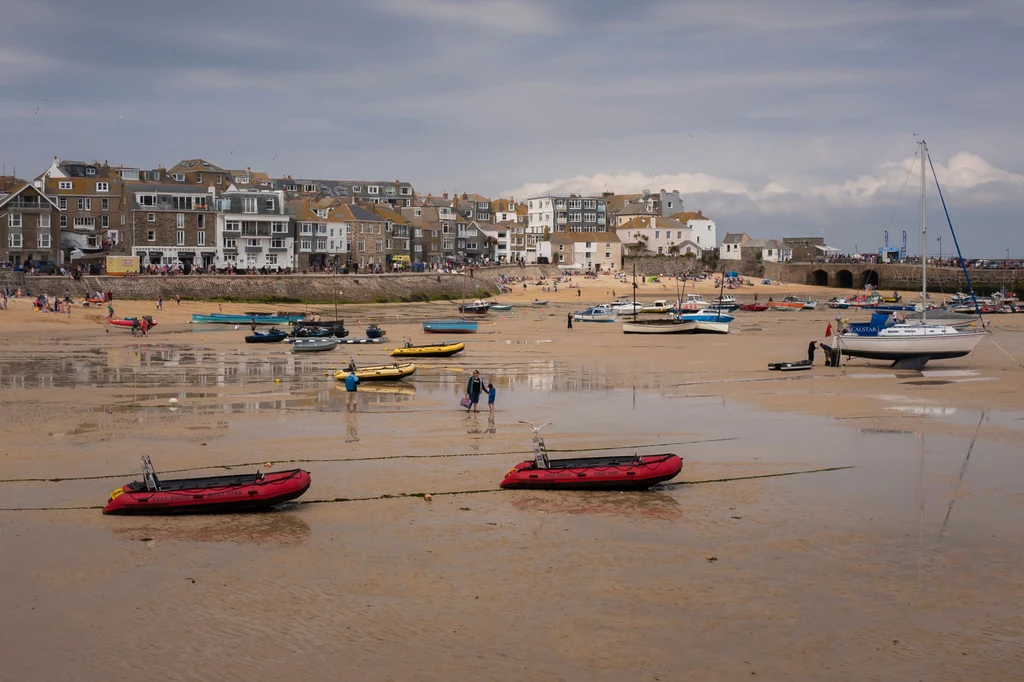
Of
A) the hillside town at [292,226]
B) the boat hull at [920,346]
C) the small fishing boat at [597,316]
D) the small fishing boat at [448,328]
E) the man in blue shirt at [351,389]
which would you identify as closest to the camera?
the man in blue shirt at [351,389]

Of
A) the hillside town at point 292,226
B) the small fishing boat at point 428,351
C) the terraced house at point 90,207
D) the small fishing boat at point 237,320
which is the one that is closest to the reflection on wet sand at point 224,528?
the small fishing boat at point 428,351

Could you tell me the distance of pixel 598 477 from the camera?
18.4 meters

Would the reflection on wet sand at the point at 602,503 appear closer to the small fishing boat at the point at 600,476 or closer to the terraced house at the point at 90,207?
the small fishing boat at the point at 600,476

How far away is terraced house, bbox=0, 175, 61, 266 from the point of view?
81.7 metres

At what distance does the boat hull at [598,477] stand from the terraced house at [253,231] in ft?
260

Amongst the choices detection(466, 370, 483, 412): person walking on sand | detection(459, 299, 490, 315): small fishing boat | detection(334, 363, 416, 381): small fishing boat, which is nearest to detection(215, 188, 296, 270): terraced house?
detection(459, 299, 490, 315): small fishing boat

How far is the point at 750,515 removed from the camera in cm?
1691

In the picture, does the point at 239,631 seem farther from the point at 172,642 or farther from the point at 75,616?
the point at 75,616

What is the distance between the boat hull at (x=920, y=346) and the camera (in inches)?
1507

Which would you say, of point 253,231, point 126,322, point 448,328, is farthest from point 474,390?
point 253,231

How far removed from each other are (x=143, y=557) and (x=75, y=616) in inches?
91.5

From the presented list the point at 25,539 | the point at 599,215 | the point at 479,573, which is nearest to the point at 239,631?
the point at 479,573

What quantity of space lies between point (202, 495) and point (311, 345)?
29.2m

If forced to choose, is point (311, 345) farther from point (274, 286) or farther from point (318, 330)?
point (274, 286)
